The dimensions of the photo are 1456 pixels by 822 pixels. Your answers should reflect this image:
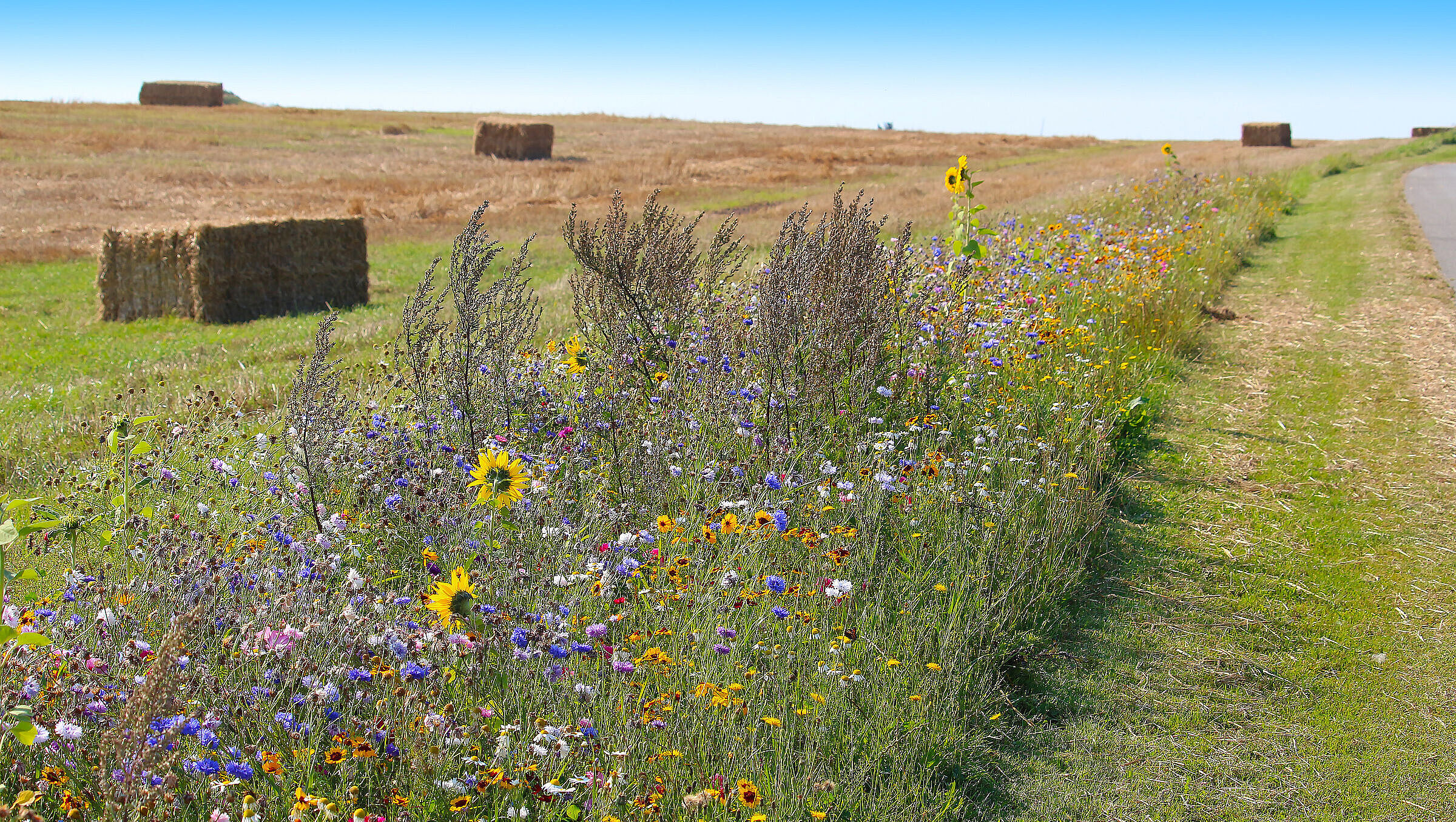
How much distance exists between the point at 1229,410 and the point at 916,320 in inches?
93.5

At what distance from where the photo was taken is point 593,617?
10.6 feet

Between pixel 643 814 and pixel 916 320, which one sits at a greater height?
pixel 916 320

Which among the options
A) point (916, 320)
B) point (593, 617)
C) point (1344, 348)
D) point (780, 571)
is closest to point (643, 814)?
point (593, 617)

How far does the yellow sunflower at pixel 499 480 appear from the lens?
349 cm

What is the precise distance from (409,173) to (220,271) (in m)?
17.3

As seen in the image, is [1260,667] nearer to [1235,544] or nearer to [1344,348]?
[1235,544]

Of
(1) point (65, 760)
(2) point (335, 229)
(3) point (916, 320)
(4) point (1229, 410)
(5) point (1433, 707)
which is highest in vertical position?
(2) point (335, 229)

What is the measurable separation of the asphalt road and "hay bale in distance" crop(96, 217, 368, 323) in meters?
13.2

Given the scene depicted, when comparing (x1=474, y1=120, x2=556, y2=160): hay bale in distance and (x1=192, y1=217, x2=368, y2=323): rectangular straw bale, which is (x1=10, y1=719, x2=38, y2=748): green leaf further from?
(x1=474, y1=120, x2=556, y2=160): hay bale in distance

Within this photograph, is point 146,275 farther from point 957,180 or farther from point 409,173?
point 409,173

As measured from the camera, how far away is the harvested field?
1833 cm

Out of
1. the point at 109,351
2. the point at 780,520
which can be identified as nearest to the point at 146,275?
the point at 109,351

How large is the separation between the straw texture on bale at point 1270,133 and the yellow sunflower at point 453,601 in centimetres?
5236

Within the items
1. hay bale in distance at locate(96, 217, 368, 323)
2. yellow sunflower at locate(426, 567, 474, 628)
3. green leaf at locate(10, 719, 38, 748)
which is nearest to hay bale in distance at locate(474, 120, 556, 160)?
hay bale in distance at locate(96, 217, 368, 323)
